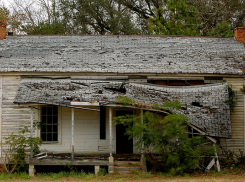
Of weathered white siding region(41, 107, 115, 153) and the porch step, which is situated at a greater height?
weathered white siding region(41, 107, 115, 153)

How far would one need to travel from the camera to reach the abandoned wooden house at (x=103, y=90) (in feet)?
40.8

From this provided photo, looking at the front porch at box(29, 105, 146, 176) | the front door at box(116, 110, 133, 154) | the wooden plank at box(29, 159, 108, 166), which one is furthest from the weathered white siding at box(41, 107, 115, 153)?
the wooden plank at box(29, 159, 108, 166)

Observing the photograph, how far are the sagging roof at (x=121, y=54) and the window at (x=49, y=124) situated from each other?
1.85 meters

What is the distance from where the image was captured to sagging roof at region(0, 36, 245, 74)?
1426 cm

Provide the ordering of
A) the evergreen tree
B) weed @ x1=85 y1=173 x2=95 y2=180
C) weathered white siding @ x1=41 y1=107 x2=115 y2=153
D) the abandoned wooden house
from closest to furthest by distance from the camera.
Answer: weed @ x1=85 y1=173 x2=95 y2=180
the abandoned wooden house
weathered white siding @ x1=41 y1=107 x2=115 y2=153
the evergreen tree

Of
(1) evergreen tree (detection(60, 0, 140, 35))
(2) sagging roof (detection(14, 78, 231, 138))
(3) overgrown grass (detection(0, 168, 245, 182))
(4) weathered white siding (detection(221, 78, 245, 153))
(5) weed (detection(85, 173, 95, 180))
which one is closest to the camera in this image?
(3) overgrown grass (detection(0, 168, 245, 182))

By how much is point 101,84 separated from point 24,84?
3.24 metres

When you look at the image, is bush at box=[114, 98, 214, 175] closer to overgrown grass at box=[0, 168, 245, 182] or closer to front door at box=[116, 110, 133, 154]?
overgrown grass at box=[0, 168, 245, 182]

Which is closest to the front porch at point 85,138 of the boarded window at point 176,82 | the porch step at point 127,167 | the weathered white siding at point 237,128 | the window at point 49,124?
the window at point 49,124

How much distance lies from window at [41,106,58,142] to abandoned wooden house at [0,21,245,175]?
0.14 feet

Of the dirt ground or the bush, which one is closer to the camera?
the dirt ground

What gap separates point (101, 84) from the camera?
1356 centimetres

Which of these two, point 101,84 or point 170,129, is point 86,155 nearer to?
point 101,84

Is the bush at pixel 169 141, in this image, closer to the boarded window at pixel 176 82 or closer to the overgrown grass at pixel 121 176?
the overgrown grass at pixel 121 176
